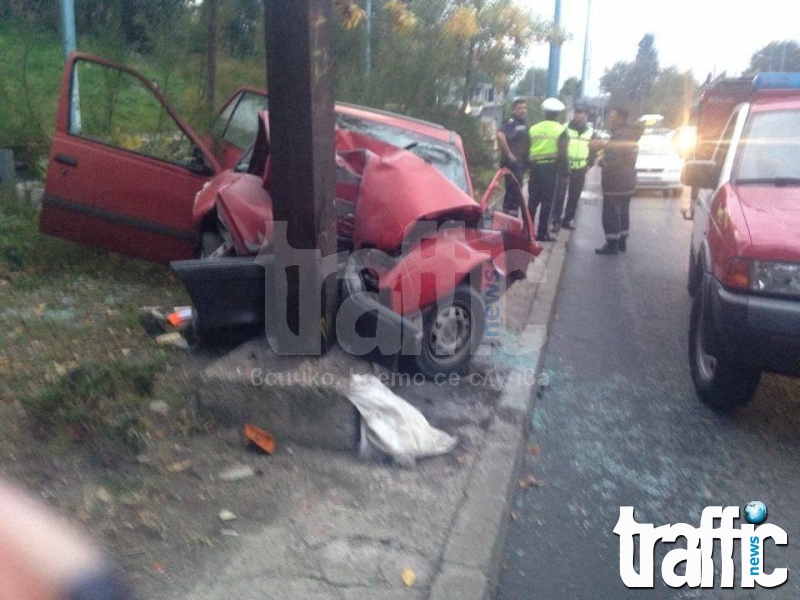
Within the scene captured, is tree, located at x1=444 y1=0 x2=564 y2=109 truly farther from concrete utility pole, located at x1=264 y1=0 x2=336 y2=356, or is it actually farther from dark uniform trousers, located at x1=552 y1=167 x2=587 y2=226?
concrete utility pole, located at x1=264 y1=0 x2=336 y2=356

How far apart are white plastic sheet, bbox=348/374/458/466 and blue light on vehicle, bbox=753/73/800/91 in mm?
8830

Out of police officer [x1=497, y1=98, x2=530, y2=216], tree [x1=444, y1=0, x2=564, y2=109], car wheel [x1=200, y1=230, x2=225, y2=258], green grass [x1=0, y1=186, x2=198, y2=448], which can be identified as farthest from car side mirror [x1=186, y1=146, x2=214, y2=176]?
tree [x1=444, y1=0, x2=564, y2=109]

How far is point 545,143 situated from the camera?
34.3 ft

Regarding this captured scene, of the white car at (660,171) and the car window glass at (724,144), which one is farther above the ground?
the car window glass at (724,144)

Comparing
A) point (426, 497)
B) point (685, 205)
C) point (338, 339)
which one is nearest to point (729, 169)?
point (338, 339)

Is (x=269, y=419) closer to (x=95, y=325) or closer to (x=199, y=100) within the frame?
(x=95, y=325)

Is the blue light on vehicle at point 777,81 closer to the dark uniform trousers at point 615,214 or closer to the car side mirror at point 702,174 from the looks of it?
the dark uniform trousers at point 615,214

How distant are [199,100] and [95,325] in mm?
4539

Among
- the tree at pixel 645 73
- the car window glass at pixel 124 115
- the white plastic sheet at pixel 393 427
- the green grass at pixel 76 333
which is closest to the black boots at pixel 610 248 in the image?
the car window glass at pixel 124 115

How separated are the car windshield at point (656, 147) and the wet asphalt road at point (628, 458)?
12.3 m

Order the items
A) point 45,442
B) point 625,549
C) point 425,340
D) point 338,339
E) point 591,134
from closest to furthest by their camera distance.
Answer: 1. point 625,549
2. point 45,442
3. point 338,339
4. point 425,340
5. point 591,134

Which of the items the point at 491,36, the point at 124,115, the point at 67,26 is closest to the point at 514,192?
the point at 124,115

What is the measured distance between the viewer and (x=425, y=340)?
17.5 feet

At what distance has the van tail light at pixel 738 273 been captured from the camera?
4727mm
